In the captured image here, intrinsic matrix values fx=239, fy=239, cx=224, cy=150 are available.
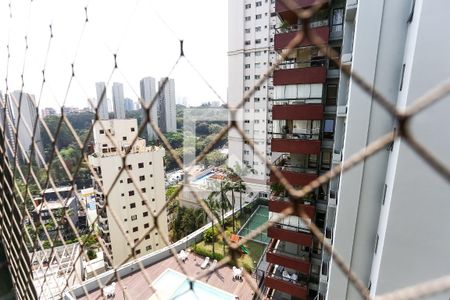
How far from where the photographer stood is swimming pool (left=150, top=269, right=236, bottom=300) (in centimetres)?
400

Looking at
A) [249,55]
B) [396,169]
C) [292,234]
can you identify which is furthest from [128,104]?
[249,55]

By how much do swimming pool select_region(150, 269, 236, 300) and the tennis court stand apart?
1.48 metres

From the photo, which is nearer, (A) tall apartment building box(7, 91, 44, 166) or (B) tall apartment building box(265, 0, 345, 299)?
(A) tall apartment building box(7, 91, 44, 166)

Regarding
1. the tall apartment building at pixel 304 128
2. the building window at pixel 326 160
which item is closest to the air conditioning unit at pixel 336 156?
the tall apartment building at pixel 304 128

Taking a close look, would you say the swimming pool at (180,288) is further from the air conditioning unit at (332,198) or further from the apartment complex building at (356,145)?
the air conditioning unit at (332,198)

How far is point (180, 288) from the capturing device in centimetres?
410

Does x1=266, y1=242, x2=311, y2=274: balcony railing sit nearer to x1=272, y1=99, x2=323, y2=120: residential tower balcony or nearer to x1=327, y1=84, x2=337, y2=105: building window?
x1=272, y1=99, x2=323, y2=120: residential tower balcony

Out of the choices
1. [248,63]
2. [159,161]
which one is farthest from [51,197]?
[248,63]

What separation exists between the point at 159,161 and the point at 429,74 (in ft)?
18.1

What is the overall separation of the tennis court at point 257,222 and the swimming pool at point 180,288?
1485 mm

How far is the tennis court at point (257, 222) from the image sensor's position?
5.73 m

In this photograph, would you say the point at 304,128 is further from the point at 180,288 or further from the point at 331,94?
the point at 180,288

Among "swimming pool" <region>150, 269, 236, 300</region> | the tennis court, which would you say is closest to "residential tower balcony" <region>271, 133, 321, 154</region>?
"swimming pool" <region>150, 269, 236, 300</region>

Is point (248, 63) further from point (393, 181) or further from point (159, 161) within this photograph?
point (393, 181)
